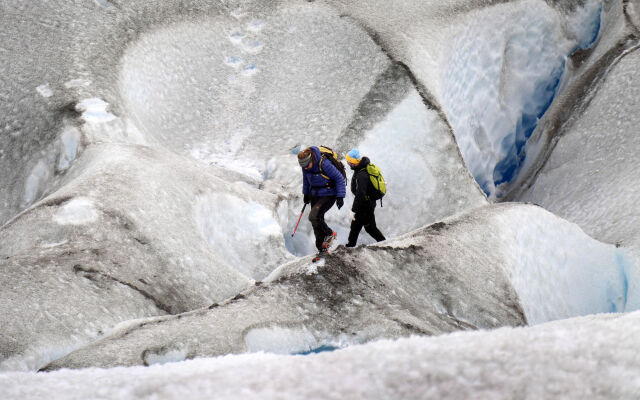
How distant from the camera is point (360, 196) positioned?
11.2 meters

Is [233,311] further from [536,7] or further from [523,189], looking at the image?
[536,7]

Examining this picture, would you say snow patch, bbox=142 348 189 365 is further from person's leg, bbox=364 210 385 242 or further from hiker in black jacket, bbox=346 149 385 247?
person's leg, bbox=364 210 385 242

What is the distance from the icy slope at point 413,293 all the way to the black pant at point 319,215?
2292 mm

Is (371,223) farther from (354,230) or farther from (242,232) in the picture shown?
(242,232)

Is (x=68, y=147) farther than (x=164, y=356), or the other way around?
(x=68, y=147)

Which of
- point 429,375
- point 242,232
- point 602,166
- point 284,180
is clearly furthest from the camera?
point 602,166

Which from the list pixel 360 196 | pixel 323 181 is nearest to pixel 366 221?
pixel 360 196

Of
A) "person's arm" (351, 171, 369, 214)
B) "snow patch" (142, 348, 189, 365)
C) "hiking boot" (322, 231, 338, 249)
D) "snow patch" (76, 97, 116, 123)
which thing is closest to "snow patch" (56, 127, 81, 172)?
"snow patch" (76, 97, 116, 123)

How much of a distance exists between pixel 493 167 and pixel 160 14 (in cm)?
1011

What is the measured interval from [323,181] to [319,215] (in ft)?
1.86

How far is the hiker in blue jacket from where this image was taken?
1062 cm

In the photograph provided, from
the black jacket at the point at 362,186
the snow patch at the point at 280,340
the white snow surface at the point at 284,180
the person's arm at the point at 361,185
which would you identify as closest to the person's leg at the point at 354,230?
the black jacket at the point at 362,186

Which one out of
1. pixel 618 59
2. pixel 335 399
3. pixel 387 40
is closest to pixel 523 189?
pixel 618 59

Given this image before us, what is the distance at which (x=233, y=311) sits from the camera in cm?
628
